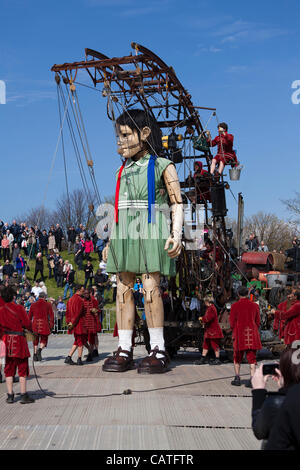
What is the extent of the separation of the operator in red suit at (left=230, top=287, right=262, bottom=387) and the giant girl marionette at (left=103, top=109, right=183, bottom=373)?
113 centimetres

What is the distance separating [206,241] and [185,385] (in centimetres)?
431

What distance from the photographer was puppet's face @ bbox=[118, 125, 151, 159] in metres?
8.99

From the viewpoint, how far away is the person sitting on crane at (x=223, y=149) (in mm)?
11501

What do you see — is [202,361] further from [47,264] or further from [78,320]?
[47,264]

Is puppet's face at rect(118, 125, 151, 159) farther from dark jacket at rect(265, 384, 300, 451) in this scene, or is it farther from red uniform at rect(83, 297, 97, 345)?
dark jacket at rect(265, 384, 300, 451)

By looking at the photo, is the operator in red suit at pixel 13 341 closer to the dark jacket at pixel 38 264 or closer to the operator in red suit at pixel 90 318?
the operator in red suit at pixel 90 318

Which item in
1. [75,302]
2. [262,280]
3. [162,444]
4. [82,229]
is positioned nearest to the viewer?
[162,444]

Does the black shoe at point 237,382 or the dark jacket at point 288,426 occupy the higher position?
the dark jacket at point 288,426

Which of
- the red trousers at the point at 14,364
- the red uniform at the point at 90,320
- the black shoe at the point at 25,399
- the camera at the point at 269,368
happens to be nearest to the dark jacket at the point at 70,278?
the red uniform at the point at 90,320

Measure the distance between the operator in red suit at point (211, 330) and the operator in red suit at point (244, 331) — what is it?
1979mm

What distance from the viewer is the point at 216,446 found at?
4.83 metres

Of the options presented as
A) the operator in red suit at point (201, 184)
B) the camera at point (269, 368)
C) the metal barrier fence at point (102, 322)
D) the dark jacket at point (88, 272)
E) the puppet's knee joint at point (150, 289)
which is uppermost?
the operator in red suit at point (201, 184)
